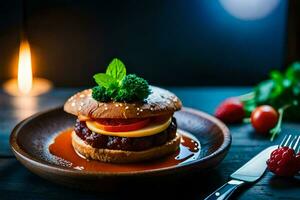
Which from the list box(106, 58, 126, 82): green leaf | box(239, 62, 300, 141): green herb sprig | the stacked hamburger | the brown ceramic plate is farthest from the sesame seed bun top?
box(239, 62, 300, 141): green herb sprig

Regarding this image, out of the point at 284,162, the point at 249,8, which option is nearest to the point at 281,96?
the point at 284,162

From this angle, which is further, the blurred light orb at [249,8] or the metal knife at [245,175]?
the blurred light orb at [249,8]

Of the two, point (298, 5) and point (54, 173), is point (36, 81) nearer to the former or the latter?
point (298, 5)

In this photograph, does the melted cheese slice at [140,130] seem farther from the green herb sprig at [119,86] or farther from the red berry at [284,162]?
the red berry at [284,162]

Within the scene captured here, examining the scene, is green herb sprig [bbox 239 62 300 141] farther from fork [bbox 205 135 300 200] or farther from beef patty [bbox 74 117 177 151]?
beef patty [bbox 74 117 177 151]

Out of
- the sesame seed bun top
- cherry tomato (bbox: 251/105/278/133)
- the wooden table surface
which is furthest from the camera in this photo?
cherry tomato (bbox: 251/105/278/133)

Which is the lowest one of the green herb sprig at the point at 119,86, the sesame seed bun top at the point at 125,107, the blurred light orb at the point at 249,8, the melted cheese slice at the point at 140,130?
the melted cheese slice at the point at 140,130

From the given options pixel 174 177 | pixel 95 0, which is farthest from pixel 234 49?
pixel 174 177

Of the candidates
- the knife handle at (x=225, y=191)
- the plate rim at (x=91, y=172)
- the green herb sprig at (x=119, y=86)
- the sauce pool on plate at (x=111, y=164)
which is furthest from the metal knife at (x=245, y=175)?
the green herb sprig at (x=119, y=86)
